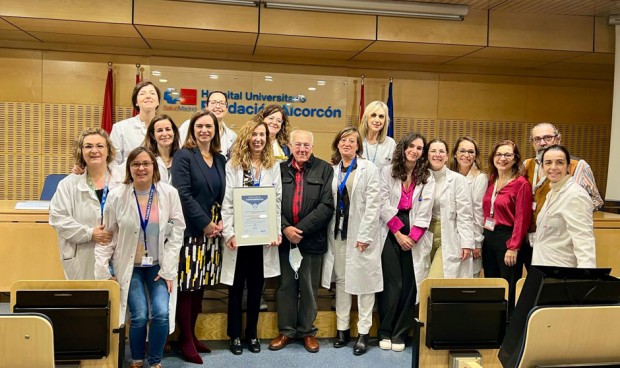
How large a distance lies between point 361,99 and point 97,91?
3473 millimetres

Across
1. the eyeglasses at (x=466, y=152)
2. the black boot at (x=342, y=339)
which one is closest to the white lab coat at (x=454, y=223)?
the eyeglasses at (x=466, y=152)

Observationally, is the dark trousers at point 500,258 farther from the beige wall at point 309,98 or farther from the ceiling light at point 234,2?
the ceiling light at point 234,2

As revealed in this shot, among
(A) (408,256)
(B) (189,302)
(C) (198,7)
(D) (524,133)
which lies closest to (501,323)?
(A) (408,256)

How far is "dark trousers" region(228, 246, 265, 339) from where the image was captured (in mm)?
3705

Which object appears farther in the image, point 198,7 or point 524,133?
point 524,133

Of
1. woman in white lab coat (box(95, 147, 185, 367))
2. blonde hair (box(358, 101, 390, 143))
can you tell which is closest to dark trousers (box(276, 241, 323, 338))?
woman in white lab coat (box(95, 147, 185, 367))

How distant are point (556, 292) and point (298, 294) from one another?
2.48 m

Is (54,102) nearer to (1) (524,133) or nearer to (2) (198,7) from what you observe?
(2) (198,7)

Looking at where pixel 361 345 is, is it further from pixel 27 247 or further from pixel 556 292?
pixel 27 247

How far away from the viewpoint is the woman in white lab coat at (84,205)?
119 inches

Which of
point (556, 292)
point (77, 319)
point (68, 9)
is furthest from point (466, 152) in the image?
point (68, 9)

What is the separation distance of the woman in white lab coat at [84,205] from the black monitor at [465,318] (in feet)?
6.65

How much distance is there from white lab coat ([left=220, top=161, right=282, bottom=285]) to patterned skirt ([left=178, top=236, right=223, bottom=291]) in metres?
0.06

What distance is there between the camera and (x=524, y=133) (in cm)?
718
